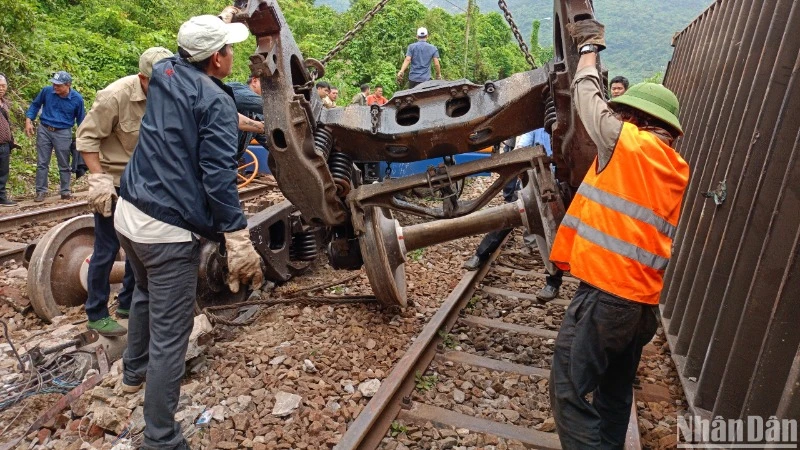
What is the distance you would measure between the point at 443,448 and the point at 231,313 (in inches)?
88.8

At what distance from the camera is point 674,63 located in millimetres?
8500

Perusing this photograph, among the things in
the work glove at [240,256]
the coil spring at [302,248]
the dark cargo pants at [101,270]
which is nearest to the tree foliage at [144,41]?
the coil spring at [302,248]

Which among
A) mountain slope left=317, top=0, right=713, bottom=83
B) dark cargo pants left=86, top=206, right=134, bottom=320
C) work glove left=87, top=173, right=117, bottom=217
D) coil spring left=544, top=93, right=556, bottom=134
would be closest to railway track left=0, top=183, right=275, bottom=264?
dark cargo pants left=86, top=206, right=134, bottom=320

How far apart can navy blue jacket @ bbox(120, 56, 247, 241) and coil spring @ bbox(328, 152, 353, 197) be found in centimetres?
104

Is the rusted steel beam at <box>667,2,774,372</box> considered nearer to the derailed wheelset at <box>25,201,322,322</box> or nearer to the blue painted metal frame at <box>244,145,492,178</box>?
the derailed wheelset at <box>25,201,322,322</box>

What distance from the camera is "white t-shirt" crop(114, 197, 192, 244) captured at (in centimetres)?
270

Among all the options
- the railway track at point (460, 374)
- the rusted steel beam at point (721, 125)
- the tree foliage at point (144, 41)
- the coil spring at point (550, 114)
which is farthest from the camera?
the tree foliage at point (144, 41)

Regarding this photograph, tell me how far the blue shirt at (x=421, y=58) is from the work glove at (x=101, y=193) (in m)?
7.15

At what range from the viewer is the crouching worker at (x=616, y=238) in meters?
2.30

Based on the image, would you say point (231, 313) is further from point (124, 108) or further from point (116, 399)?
point (124, 108)

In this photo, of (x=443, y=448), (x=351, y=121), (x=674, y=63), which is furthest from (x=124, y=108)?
(x=674, y=63)

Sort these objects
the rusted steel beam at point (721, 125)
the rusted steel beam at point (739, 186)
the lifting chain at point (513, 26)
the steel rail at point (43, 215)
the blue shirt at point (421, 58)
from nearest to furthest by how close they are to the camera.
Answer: the rusted steel beam at point (739, 186), the lifting chain at point (513, 26), the rusted steel beam at point (721, 125), the steel rail at point (43, 215), the blue shirt at point (421, 58)

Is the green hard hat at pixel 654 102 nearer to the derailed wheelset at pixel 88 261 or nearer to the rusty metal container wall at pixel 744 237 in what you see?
the rusty metal container wall at pixel 744 237

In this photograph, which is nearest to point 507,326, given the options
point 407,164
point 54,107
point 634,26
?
point 407,164
